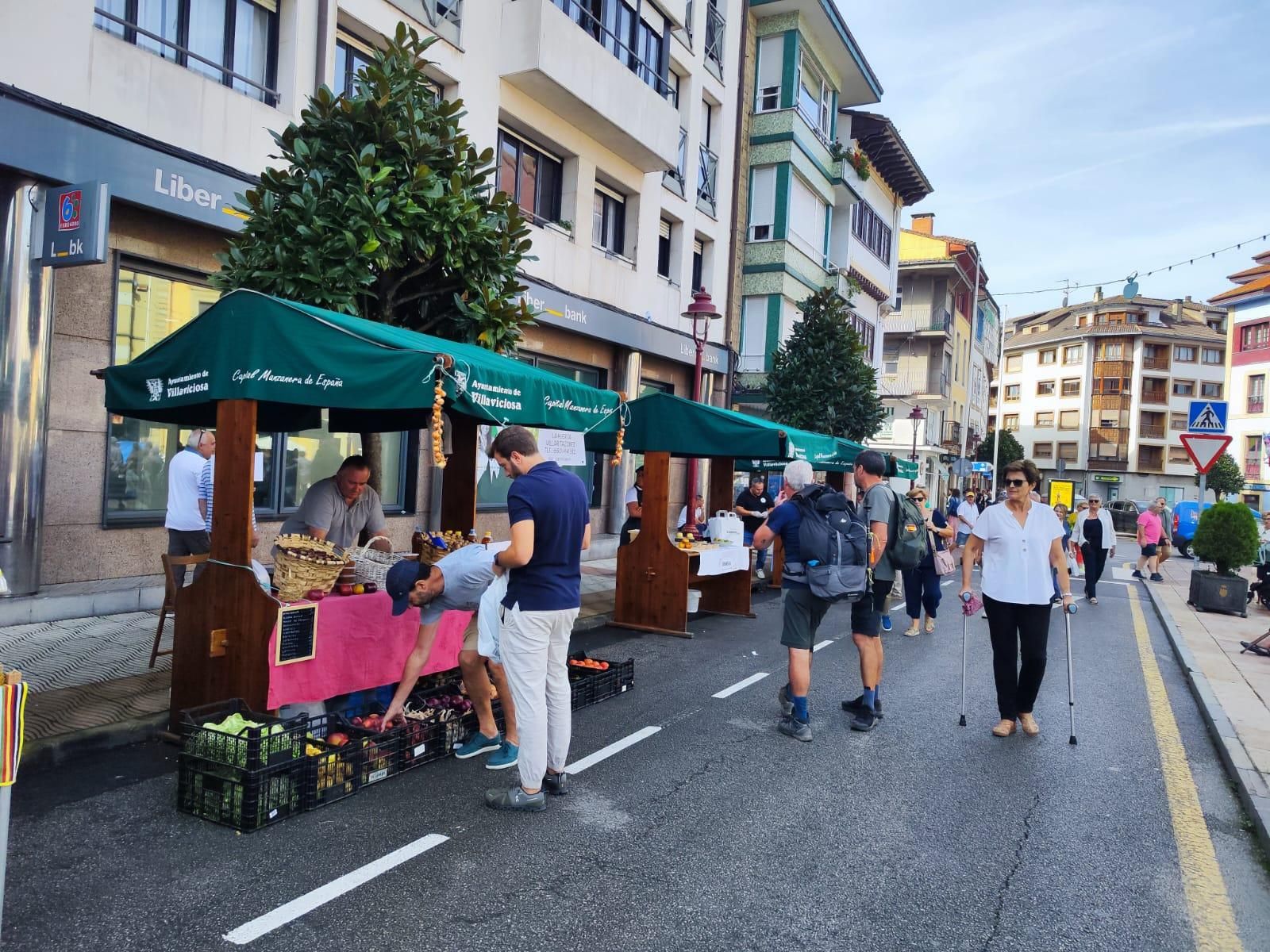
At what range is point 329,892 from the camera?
12.2 ft

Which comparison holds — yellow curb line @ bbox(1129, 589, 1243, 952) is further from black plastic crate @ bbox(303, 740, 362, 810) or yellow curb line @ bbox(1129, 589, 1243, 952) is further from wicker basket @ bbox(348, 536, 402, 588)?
wicker basket @ bbox(348, 536, 402, 588)

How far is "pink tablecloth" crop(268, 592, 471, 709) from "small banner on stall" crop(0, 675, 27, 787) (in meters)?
2.33

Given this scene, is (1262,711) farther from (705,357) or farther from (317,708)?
(705,357)

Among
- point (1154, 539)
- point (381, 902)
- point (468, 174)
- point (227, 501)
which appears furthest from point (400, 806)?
point (1154, 539)

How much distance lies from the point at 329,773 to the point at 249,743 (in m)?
0.54

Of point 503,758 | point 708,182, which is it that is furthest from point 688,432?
point 708,182

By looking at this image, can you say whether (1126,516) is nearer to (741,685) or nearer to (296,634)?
(741,685)

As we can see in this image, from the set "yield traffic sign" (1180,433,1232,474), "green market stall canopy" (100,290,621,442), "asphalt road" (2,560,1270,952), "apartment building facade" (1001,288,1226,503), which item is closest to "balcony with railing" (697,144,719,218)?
"yield traffic sign" (1180,433,1232,474)

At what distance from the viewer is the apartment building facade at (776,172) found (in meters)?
23.8

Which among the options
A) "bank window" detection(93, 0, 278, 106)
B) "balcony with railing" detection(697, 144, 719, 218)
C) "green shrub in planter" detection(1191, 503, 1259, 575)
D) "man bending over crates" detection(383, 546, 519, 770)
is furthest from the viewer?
"balcony with railing" detection(697, 144, 719, 218)

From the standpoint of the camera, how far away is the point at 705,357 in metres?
21.7

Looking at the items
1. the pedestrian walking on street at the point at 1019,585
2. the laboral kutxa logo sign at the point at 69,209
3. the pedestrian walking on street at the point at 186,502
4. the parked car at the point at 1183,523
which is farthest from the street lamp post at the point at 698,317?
the parked car at the point at 1183,523

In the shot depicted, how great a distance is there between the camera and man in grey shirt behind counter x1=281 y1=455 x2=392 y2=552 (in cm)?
639

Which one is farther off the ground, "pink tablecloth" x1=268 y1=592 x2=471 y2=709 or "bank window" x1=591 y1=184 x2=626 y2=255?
"bank window" x1=591 y1=184 x2=626 y2=255
